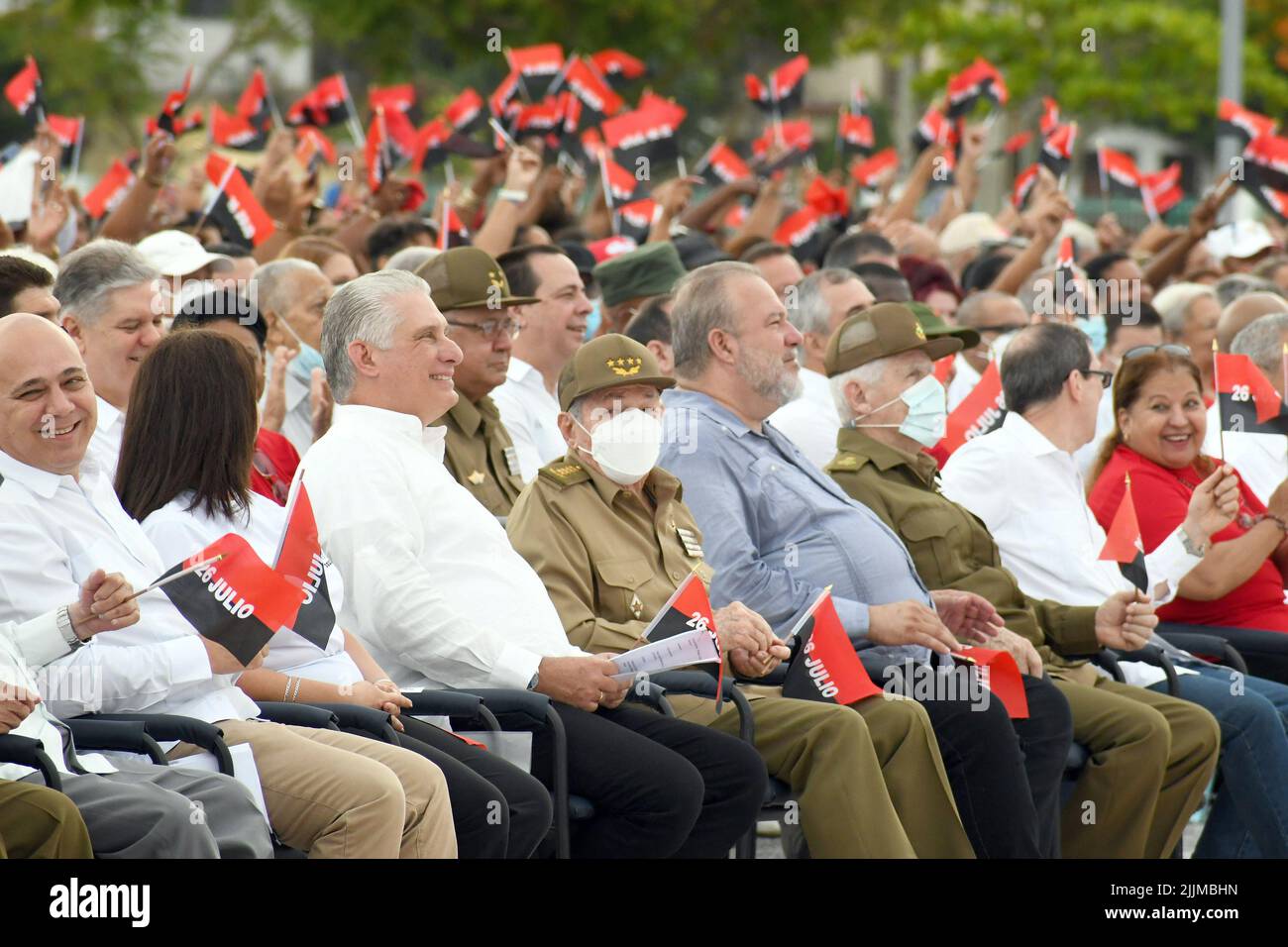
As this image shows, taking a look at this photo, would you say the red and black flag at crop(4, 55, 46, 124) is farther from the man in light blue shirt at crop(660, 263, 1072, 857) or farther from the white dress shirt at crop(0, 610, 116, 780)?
the white dress shirt at crop(0, 610, 116, 780)

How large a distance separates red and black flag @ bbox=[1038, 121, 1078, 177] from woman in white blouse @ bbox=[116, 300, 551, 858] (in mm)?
8427

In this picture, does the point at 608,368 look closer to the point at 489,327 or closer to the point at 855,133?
the point at 489,327

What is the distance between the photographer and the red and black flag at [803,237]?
1256 centimetres

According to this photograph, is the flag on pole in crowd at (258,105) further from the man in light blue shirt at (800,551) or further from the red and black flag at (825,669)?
the red and black flag at (825,669)

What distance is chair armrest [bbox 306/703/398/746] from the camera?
4.99 meters

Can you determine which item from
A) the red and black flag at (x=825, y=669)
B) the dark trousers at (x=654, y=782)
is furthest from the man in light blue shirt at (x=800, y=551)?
the dark trousers at (x=654, y=782)

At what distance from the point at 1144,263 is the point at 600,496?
8.87 meters

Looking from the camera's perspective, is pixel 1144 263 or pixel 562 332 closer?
pixel 562 332

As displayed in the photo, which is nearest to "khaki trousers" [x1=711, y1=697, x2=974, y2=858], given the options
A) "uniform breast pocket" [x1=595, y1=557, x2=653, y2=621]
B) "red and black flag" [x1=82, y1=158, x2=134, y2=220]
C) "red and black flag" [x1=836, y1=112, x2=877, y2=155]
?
"uniform breast pocket" [x1=595, y1=557, x2=653, y2=621]

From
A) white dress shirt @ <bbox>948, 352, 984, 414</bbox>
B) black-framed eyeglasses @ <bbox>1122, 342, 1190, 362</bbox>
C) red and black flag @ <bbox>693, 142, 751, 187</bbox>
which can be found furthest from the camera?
red and black flag @ <bbox>693, 142, 751, 187</bbox>

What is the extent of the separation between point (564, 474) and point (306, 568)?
136 cm

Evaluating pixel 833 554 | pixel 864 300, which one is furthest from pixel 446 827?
pixel 864 300
